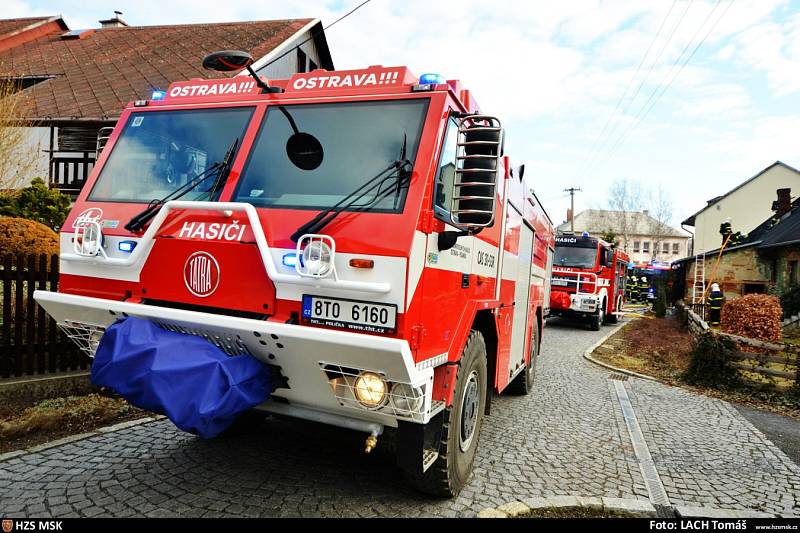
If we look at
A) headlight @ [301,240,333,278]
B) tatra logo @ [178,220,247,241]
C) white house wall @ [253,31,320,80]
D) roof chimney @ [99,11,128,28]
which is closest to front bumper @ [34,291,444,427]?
headlight @ [301,240,333,278]

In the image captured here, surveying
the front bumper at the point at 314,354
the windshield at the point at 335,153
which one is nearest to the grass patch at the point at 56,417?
the front bumper at the point at 314,354

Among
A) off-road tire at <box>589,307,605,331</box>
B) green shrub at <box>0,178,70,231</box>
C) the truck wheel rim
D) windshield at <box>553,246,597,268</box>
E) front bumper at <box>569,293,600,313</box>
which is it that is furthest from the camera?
windshield at <box>553,246,597,268</box>

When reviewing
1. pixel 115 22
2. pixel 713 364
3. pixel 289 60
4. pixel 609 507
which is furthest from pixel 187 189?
pixel 115 22

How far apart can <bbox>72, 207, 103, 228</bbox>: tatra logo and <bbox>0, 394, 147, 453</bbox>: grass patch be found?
6.83 ft

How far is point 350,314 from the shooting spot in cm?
291

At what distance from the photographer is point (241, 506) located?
347cm

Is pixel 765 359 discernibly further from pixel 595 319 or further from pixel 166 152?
pixel 595 319

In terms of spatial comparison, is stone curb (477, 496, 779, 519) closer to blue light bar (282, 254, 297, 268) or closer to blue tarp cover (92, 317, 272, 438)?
blue tarp cover (92, 317, 272, 438)

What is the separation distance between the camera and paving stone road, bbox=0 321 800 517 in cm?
354

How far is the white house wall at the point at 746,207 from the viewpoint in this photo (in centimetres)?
4316

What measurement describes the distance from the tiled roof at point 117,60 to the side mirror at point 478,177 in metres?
14.9
